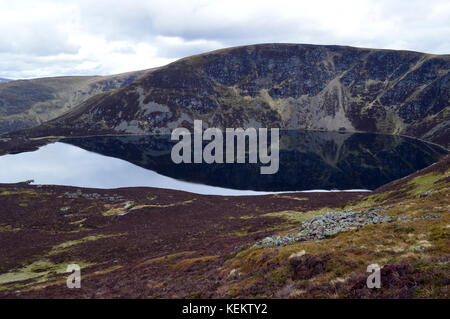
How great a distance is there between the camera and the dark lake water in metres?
109

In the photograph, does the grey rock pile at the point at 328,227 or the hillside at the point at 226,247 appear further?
the grey rock pile at the point at 328,227

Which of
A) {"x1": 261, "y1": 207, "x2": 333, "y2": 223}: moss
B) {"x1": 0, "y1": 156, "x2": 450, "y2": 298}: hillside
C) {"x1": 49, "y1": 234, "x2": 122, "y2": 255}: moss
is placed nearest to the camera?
{"x1": 0, "y1": 156, "x2": 450, "y2": 298}: hillside

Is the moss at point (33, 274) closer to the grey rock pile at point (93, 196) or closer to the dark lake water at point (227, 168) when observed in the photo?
the grey rock pile at point (93, 196)

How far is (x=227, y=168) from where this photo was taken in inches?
5281

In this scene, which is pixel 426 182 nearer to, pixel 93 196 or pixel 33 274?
pixel 33 274

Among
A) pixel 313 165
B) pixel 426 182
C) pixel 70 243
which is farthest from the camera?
pixel 313 165

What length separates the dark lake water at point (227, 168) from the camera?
10938cm

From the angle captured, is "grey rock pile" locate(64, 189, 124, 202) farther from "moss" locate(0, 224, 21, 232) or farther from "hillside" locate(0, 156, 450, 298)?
"moss" locate(0, 224, 21, 232)

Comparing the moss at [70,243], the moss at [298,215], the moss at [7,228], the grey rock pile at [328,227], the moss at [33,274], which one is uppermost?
the grey rock pile at [328,227]

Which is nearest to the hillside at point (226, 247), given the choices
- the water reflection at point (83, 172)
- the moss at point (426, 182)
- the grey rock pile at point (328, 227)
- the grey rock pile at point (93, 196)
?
the grey rock pile at point (328, 227)

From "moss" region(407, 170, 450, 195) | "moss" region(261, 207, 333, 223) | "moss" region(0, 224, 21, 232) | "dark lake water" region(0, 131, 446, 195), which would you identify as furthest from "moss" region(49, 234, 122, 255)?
"moss" region(407, 170, 450, 195)

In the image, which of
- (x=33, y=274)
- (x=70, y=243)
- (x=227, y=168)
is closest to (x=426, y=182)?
(x=33, y=274)
